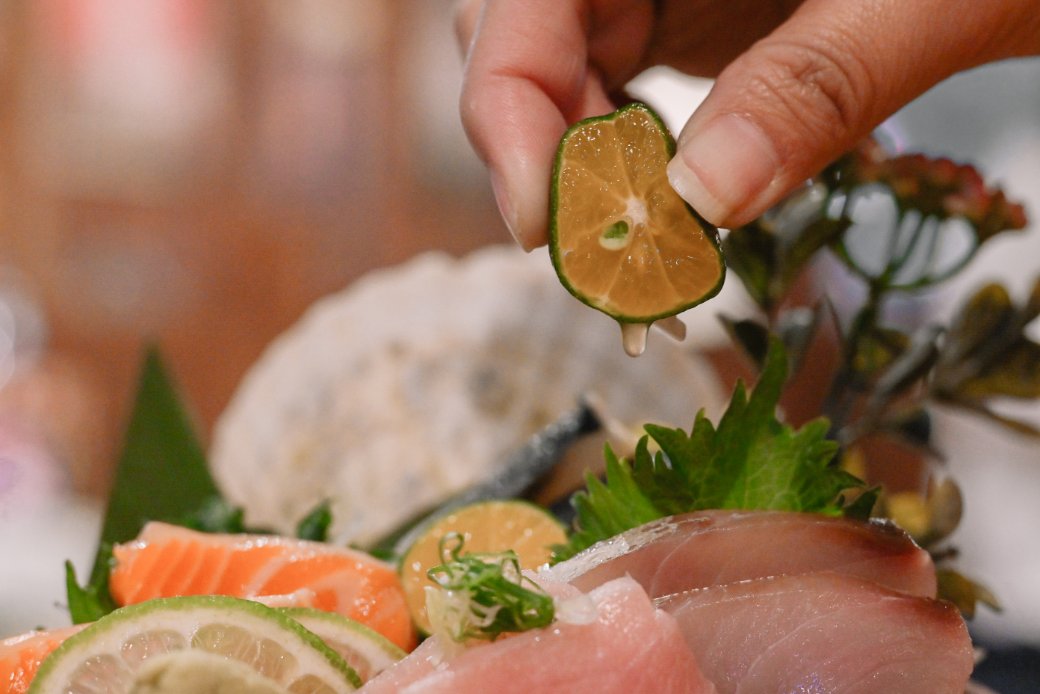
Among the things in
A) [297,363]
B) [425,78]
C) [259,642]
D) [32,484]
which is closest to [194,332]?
[32,484]

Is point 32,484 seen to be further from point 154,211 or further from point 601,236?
point 601,236

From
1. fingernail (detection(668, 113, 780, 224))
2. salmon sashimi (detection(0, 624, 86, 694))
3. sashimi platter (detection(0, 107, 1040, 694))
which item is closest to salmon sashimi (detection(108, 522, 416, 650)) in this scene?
sashimi platter (detection(0, 107, 1040, 694))

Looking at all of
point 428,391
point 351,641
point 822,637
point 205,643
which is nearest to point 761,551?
point 822,637

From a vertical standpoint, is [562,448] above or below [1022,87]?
below

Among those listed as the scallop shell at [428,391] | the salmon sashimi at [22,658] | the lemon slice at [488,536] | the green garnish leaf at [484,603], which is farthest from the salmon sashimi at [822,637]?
the scallop shell at [428,391]

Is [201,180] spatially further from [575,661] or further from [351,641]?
[575,661]

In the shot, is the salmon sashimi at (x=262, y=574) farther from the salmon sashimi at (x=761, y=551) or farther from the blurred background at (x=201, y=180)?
the blurred background at (x=201, y=180)

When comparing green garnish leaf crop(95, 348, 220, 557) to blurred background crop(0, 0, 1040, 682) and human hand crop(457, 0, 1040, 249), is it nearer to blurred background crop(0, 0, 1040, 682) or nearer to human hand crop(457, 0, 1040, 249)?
human hand crop(457, 0, 1040, 249)
